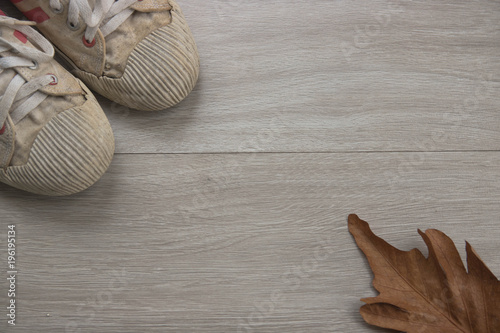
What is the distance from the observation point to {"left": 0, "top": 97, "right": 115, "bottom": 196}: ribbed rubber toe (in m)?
0.58

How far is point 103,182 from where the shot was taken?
0.66 meters

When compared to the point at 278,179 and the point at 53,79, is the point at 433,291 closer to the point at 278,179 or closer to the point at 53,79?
the point at 278,179

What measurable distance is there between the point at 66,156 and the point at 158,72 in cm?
17

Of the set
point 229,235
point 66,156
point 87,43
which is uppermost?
point 87,43

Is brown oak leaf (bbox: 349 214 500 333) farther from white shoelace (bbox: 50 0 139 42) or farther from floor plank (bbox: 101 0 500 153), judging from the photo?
white shoelace (bbox: 50 0 139 42)

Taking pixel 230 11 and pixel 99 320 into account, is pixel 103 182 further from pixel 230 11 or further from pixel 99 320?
pixel 230 11

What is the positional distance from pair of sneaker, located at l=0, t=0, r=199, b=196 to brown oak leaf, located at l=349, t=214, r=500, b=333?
1.30ft

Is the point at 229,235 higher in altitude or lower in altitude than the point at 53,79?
lower

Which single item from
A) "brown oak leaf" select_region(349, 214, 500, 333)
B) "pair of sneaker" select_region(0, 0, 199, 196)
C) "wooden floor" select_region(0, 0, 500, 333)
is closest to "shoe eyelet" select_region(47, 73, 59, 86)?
"pair of sneaker" select_region(0, 0, 199, 196)

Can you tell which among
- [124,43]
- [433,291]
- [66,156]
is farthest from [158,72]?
[433,291]

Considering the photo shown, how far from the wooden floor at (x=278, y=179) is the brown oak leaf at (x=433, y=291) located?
5 cm

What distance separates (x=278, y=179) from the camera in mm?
684

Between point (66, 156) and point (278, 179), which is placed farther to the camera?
point (278, 179)

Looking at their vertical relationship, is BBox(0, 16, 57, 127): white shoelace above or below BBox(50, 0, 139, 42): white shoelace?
below
